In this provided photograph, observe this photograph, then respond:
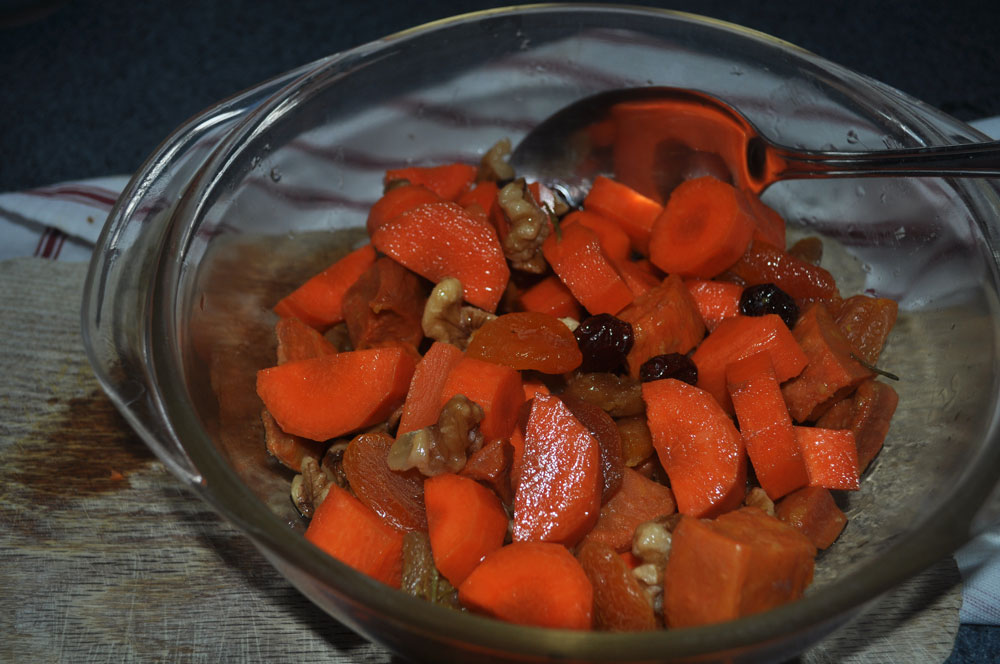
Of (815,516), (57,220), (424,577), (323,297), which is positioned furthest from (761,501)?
(57,220)

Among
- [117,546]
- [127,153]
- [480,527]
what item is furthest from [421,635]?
[127,153]

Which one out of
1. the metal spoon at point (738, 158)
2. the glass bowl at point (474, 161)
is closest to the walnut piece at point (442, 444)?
the glass bowl at point (474, 161)

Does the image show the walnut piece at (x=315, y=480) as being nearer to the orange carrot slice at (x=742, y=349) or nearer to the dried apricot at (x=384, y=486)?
the dried apricot at (x=384, y=486)

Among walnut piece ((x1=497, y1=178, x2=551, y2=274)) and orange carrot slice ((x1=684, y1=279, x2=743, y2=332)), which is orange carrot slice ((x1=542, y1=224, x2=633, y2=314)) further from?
orange carrot slice ((x1=684, y1=279, x2=743, y2=332))

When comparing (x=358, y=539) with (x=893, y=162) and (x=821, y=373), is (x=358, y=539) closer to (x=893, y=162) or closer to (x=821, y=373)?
(x=821, y=373)

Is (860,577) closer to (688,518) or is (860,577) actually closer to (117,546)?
(688,518)

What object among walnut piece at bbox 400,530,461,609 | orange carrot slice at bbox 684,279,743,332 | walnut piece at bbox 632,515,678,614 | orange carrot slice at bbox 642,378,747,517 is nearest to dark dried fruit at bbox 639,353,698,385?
orange carrot slice at bbox 642,378,747,517
